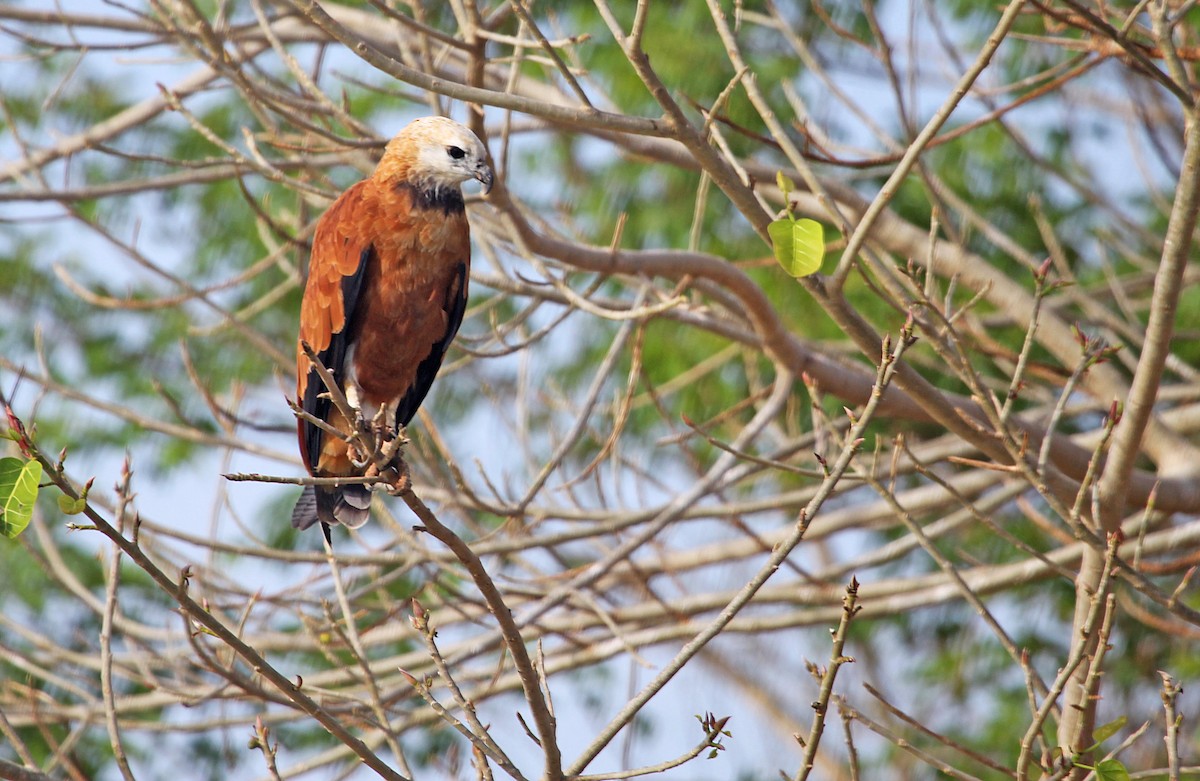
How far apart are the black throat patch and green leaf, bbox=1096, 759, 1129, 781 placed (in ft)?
7.09

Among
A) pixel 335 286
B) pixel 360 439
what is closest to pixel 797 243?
pixel 360 439

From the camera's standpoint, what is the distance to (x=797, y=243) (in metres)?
2.09

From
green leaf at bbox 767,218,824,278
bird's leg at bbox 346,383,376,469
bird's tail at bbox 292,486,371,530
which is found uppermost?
bird's tail at bbox 292,486,371,530

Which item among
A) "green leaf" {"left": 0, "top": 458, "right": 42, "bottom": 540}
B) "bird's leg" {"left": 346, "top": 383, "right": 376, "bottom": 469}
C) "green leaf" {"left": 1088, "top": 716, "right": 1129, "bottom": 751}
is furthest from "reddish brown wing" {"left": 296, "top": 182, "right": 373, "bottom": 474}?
"green leaf" {"left": 1088, "top": 716, "right": 1129, "bottom": 751}

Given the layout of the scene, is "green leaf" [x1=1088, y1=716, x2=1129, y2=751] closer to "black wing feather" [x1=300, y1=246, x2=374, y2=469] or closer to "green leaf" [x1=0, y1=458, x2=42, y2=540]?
"green leaf" [x1=0, y1=458, x2=42, y2=540]

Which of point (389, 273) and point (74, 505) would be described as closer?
point (74, 505)

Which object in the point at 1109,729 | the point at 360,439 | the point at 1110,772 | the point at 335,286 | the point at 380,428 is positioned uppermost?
the point at 335,286

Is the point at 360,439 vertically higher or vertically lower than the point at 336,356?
lower

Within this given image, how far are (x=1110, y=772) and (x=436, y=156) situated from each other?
7.33 ft

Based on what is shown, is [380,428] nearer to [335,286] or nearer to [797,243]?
[335,286]

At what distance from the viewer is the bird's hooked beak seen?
3186mm

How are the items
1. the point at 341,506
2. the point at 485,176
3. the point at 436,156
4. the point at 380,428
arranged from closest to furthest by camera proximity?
the point at 380,428, the point at 485,176, the point at 436,156, the point at 341,506

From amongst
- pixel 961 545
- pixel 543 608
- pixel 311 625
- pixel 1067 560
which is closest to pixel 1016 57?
pixel 961 545

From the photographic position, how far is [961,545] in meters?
5.97
